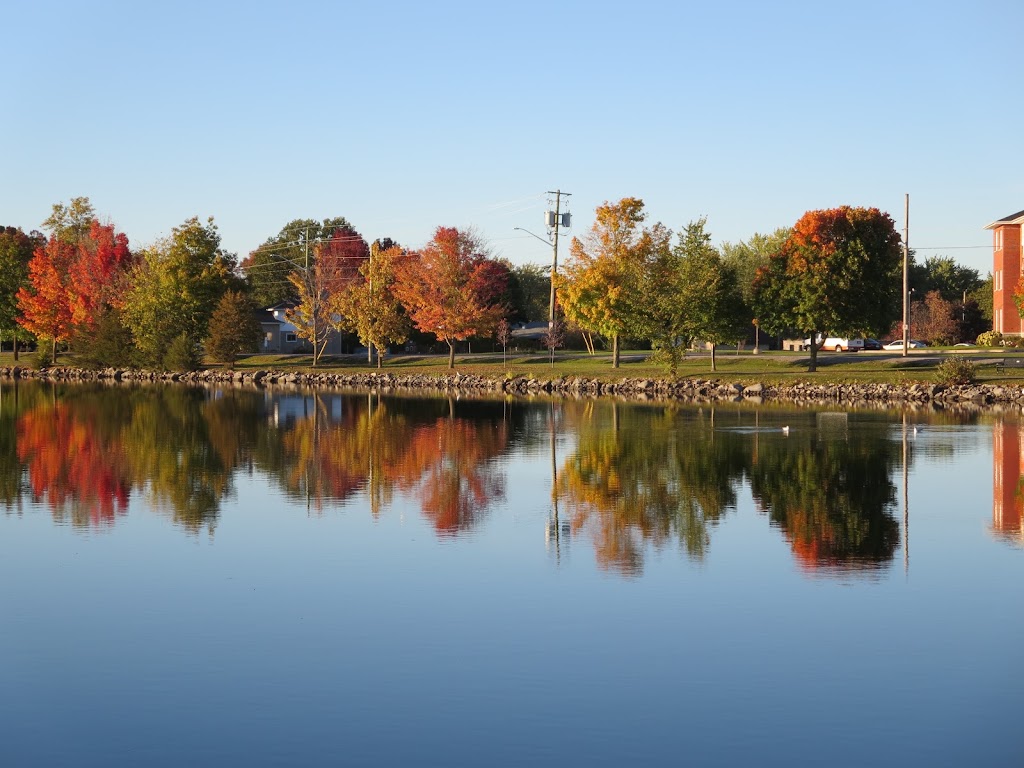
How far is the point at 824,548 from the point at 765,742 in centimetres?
949

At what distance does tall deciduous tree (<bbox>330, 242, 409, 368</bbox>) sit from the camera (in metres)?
89.4

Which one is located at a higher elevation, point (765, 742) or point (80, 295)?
point (80, 295)

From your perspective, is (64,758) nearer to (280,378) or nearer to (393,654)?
(393,654)

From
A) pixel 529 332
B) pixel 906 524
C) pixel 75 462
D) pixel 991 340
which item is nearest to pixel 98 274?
pixel 529 332

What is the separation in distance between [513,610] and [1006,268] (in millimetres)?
92229

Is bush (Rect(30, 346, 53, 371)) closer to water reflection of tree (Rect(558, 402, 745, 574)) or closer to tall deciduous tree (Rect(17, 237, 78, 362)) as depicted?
tall deciduous tree (Rect(17, 237, 78, 362))

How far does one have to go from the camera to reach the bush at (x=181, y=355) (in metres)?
90.8

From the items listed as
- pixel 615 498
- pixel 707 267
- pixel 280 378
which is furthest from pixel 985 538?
pixel 280 378

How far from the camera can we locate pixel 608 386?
232 feet

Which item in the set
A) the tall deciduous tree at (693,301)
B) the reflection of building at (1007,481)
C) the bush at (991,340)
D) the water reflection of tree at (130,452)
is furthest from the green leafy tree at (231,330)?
the reflection of building at (1007,481)

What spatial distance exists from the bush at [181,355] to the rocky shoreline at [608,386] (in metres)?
1.03

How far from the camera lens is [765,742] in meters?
11.3

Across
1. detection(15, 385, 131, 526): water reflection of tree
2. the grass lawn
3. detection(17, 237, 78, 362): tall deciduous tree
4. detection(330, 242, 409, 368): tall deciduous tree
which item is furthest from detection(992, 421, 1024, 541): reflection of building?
detection(17, 237, 78, 362): tall deciduous tree

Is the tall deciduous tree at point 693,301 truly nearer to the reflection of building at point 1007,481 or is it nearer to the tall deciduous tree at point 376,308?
the tall deciduous tree at point 376,308
